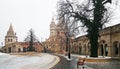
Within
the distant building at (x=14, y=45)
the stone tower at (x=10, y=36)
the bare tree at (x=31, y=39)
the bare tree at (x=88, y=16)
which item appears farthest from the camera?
the stone tower at (x=10, y=36)

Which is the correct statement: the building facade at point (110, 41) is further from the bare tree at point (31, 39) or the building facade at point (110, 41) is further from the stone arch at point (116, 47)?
the bare tree at point (31, 39)

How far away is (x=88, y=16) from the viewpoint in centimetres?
4044

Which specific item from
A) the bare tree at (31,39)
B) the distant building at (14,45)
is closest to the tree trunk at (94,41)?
the bare tree at (31,39)

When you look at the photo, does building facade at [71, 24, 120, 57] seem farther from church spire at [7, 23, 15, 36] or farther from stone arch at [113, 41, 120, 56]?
church spire at [7, 23, 15, 36]

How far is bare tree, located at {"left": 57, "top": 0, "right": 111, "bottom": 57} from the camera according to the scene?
38656 mm

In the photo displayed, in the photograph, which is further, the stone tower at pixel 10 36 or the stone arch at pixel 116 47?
the stone tower at pixel 10 36

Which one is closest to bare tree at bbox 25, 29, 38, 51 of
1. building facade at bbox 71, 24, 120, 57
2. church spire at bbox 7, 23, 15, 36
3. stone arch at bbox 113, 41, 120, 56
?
church spire at bbox 7, 23, 15, 36

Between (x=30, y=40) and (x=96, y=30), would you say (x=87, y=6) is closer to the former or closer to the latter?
(x=96, y=30)

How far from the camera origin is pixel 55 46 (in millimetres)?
148375

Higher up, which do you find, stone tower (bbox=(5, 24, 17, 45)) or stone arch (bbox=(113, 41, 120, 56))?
stone tower (bbox=(5, 24, 17, 45))

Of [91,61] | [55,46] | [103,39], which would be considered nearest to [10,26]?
[55,46]

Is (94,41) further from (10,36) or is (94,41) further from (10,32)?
(10,32)

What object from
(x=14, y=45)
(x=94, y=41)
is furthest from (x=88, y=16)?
(x=14, y=45)

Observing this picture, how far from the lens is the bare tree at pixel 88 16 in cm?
3866
